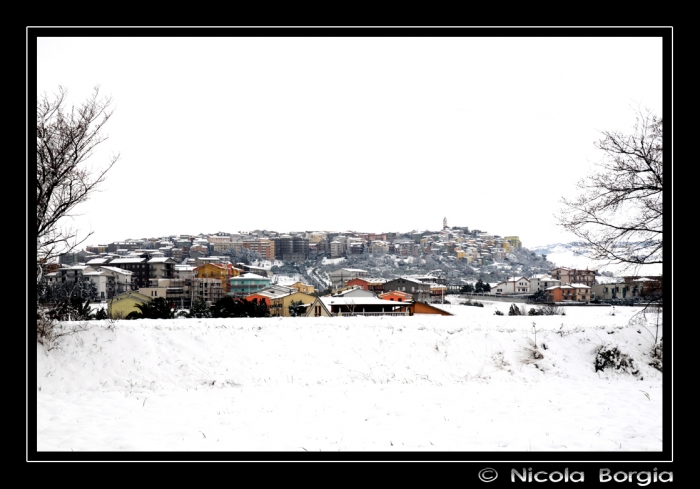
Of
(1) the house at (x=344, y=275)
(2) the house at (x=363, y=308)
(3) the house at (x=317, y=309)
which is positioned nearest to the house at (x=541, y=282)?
(1) the house at (x=344, y=275)

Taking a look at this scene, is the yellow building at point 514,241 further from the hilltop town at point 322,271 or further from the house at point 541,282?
the house at point 541,282

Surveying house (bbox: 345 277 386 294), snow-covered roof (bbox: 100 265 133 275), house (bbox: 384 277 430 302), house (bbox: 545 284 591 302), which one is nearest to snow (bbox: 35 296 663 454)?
house (bbox: 384 277 430 302)

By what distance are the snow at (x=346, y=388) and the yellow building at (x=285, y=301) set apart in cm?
2186

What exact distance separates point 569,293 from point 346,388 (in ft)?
137

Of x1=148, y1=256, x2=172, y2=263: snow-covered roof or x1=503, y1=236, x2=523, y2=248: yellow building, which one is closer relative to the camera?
x1=148, y1=256, x2=172, y2=263: snow-covered roof

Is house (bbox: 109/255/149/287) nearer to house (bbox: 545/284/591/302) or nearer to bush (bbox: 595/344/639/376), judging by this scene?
bush (bbox: 595/344/639/376)

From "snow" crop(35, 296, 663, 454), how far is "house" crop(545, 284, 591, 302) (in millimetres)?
31946

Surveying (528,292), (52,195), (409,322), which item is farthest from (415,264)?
(52,195)

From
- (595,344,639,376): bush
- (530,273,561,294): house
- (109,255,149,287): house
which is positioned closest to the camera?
(595,344,639,376): bush

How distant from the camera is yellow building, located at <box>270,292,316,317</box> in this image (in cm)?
3406

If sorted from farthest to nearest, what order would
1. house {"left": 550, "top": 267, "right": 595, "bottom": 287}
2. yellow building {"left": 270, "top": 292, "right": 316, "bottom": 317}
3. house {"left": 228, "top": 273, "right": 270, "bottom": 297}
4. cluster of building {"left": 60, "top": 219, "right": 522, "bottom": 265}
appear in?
cluster of building {"left": 60, "top": 219, "right": 522, "bottom": 265}
house {"left": 228, "top": 273, "right": 270, "bottom": 297}
house {"left": 550, "top": 267, "right": 595, "bottom": 287}
yellow building {"left": 270, "top": 292, "right": 316, "bottom": 317}

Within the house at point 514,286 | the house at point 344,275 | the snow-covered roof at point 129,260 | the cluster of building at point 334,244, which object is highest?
the cluster of building at point 334,244

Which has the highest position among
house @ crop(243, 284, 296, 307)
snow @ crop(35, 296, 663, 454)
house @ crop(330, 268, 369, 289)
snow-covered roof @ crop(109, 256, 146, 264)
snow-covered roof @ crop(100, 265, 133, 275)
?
snow-covered roof @ crop(109, 256, 146, 264)

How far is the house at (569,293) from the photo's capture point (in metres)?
40.6
